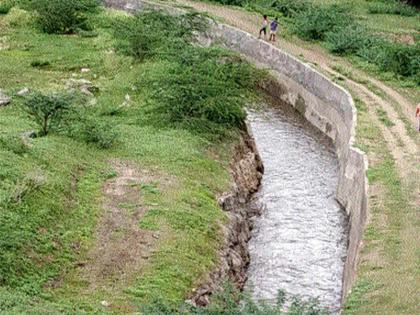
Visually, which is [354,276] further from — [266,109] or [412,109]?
[266,109]

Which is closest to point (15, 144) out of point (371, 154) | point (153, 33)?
point (371, 154)

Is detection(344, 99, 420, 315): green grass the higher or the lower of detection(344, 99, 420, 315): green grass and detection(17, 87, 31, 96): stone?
the higher

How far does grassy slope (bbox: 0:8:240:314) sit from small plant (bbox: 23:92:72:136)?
761 mm

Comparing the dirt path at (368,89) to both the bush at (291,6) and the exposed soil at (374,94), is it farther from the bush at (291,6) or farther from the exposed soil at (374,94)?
the bush at (291,6)

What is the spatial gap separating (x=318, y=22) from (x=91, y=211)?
29.8 m

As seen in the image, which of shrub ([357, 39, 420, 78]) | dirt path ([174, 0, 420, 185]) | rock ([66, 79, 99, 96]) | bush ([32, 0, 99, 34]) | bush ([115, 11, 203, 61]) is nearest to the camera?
dirt path ([174, 0, 420, 185])

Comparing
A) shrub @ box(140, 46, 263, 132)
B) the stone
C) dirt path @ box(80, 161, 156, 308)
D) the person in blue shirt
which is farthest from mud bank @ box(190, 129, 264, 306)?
the person in blue shirt

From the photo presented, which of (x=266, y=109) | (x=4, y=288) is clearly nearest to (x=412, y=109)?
(x=266, y=109)

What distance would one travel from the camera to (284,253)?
2817 cm

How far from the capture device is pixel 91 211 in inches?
985

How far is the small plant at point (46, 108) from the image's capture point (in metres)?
30.7

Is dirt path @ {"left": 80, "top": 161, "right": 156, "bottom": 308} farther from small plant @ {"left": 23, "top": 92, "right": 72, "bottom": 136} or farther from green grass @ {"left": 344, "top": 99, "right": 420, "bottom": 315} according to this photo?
green grass @ {"left": 344, "top": 99, "right": 420, "bottom": 315}

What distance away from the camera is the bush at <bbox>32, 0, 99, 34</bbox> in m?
51.9

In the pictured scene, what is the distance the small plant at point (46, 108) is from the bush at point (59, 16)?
21.5 metres
